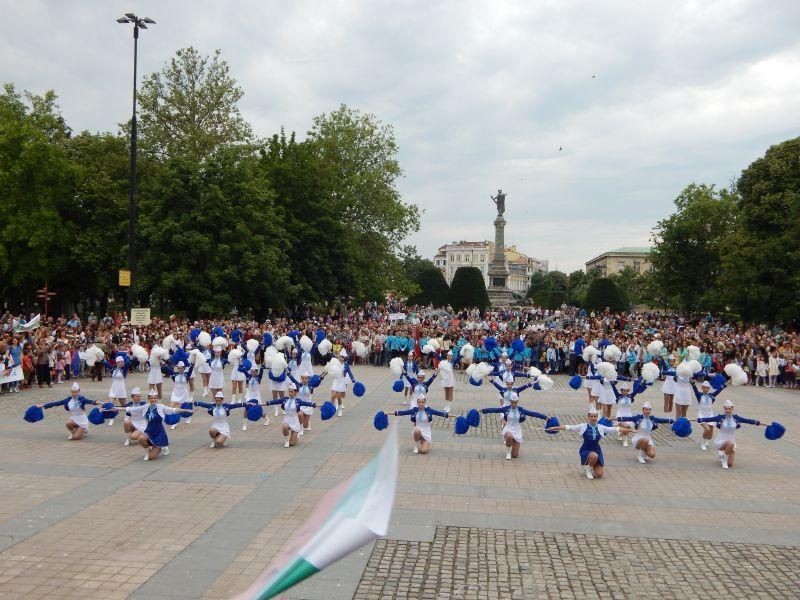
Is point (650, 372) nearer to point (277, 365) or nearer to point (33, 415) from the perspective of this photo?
point (277, 365)

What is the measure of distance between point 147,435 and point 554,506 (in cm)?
740

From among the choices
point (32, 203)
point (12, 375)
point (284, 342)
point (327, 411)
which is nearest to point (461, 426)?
point (327, 411)

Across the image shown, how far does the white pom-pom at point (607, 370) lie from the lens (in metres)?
15.6

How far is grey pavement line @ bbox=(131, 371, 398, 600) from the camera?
705 cm

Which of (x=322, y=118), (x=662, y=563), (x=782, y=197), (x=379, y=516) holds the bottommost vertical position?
(x=662, y=563)

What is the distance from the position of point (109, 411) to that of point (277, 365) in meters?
3.82

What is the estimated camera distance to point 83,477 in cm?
1108

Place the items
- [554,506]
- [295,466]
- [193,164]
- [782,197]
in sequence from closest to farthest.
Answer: [554,506], [295,466], [193,164], [782,197]

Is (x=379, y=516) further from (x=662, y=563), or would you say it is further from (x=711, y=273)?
(x=711, y=273)

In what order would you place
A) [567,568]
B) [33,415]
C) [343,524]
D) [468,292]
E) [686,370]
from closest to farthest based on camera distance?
[343,524], [567,568], [33,415], [686,370], [468,292]

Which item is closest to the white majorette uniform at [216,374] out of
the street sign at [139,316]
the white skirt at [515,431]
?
the white skirt at [515,431]

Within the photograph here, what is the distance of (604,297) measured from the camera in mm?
60031

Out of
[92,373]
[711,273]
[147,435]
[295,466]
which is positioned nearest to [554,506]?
[295,466]

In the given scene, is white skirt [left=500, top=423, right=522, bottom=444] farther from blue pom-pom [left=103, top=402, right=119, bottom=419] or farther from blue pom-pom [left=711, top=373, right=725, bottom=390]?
blue pom-pom [left=103, top=402, right=119, bottom=419]
